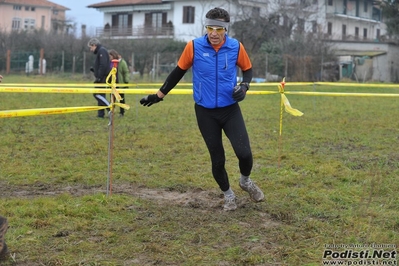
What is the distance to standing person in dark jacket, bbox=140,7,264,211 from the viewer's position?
6.13m

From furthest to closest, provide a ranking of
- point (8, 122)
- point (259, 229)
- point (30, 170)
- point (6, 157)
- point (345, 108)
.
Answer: point (345, 108) < point (8, 122) < point (6, 157) < point (30, 170) < point (259, 229)

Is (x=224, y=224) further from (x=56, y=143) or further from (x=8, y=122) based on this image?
(x=8, y=122)

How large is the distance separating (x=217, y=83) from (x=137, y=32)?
5271 cm

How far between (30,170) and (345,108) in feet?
40.9

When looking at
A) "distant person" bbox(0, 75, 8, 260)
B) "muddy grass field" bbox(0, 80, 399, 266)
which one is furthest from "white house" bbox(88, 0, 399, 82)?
"distant person" bbox(0, 75, 8, 260)

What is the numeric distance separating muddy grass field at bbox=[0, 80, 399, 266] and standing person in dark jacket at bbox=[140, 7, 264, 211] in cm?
72

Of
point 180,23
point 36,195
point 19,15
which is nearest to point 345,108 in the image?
point 36,195

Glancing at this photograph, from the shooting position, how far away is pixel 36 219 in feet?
19.0

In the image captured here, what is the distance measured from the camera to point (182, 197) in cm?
712

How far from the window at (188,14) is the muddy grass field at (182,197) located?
4262 cm

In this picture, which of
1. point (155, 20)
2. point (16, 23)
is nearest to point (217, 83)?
point (16, 23)

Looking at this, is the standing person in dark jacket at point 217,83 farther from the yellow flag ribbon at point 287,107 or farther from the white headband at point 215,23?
the yellow flag ribbon at point 287,107

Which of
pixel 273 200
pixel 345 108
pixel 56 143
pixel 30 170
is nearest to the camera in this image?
Result: pixel 273 200

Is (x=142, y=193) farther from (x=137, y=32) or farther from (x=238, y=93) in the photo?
(x=137, y=32)
